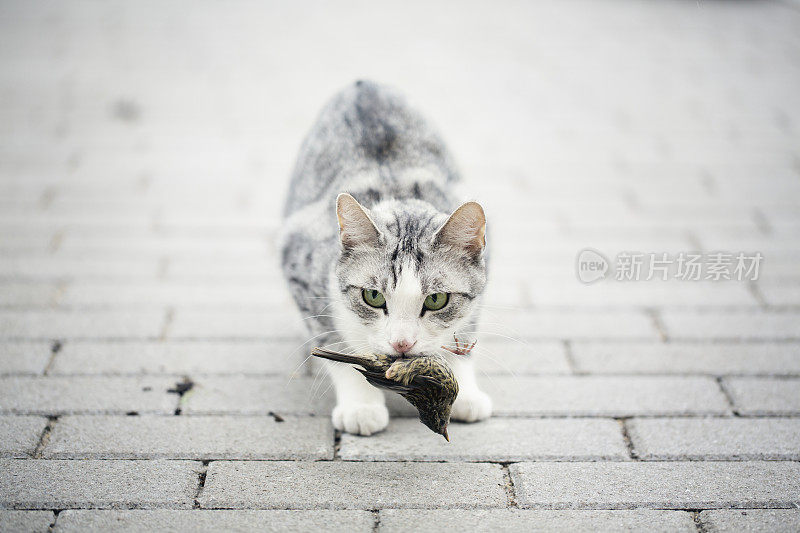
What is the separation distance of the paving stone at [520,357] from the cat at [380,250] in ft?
0.62

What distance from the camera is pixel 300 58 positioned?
20.0 ft

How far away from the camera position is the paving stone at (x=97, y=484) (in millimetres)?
1863

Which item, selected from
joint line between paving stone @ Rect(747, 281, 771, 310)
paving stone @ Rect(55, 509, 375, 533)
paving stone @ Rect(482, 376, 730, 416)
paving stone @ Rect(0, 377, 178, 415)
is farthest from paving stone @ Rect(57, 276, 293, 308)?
joint line between paving stone @ Rect(747, 281, 771, 310)

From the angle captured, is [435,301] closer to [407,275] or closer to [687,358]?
[407,275]

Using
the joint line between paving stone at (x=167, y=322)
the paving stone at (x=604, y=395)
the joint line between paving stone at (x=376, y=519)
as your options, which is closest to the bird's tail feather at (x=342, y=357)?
the joint line between paving stone at (x=376, y=519)

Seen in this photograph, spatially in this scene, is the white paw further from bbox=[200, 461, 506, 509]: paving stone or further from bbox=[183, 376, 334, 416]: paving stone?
bbox=[183, 376, 334, 416]: paving stone

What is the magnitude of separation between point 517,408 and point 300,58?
4.58m

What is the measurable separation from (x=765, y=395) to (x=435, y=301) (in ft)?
4.19

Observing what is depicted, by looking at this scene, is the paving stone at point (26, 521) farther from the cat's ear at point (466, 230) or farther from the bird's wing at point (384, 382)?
the cat's ear at point (466, 230)

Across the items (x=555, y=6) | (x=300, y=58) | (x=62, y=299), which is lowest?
(x=62, y=299)

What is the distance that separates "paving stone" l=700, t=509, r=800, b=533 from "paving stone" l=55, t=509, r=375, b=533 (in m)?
0.92

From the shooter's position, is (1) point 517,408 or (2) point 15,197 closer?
(1) point 517,408

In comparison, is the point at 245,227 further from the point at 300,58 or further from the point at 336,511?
the point at 300,58

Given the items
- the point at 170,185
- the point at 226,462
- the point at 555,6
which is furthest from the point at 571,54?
the point at 226,462
